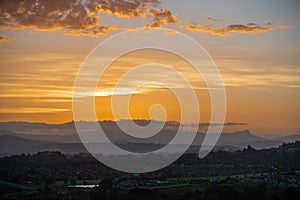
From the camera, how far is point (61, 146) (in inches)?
7032

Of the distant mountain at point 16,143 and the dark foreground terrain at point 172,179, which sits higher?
the distant mountain at point 16,143

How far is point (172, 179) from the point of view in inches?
2997

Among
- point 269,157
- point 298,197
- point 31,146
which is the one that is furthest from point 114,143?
point 298,197

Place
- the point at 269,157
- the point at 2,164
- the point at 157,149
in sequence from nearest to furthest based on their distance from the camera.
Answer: the point at 2,164 < the point at 269,157 < the point at 157,149

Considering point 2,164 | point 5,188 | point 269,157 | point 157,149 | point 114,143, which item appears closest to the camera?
point 5,188

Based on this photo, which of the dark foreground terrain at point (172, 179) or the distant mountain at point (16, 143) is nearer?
the dark foreground terrain at point (172, 179)

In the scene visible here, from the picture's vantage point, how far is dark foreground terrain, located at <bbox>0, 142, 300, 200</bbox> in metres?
A: 52.9

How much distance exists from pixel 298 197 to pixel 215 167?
157ft

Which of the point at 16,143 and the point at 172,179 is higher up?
the point at 16,143

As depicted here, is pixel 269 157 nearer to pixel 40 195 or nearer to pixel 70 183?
pixel 70 183

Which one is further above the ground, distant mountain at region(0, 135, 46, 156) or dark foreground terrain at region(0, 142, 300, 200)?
distant mountain at region(0, 135, 46, 156)

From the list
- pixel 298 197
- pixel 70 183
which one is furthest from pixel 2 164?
pixel 298 197

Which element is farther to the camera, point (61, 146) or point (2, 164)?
point (61, 146)

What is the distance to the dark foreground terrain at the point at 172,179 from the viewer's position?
2082 inches
